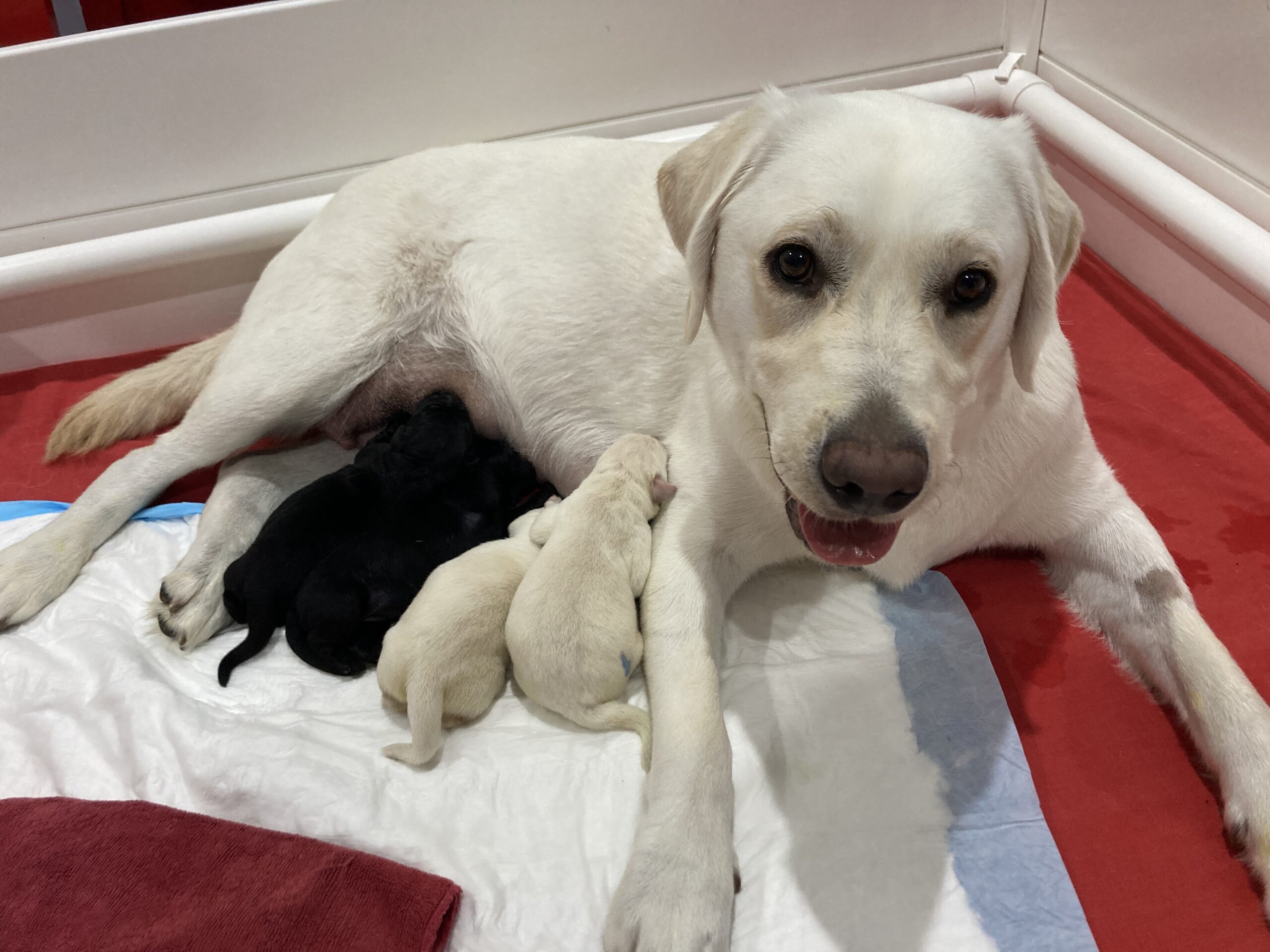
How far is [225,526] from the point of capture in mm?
2297

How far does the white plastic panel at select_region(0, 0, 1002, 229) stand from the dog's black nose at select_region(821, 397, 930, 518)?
2042mm

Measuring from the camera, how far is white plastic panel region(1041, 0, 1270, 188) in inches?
97.0

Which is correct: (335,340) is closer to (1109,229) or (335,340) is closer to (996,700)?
(996,700)

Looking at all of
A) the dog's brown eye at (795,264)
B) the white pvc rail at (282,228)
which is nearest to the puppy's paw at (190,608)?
the white pvc rail at (282,228)

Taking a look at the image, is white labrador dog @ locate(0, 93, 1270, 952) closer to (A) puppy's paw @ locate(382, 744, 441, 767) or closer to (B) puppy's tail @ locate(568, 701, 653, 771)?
(B) puppy's tail @ locate(568, 701, 653, 771)

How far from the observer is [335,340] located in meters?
2.36

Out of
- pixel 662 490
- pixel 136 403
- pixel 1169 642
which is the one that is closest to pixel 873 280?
pixel 662 490

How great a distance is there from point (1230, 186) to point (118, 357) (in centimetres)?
360

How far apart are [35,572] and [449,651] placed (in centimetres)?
117

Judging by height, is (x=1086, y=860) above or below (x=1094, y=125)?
below

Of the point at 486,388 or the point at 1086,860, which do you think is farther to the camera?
the point at 486,388

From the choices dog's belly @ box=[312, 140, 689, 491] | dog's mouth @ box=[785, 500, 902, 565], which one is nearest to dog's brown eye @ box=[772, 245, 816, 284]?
dog's mouth @ box=[785, 500, 902, 565]

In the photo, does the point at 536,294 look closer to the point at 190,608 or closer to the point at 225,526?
the point at 225,526

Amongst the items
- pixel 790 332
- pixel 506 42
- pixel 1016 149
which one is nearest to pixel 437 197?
pixel 506 42
